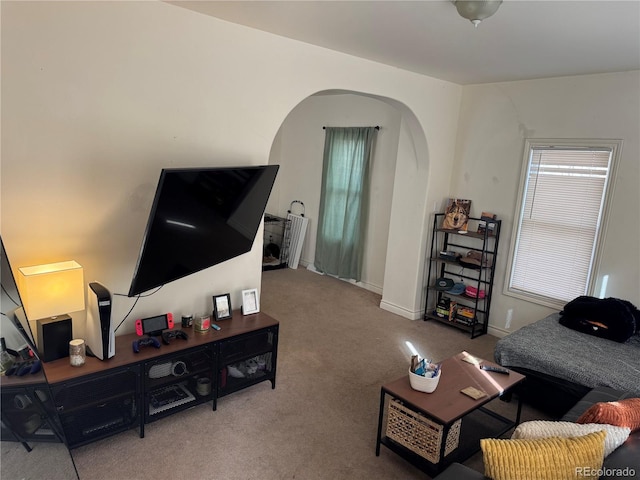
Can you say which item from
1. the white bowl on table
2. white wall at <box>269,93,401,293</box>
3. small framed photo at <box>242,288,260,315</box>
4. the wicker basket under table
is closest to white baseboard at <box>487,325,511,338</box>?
white wall at <box>269,93,401,293</box>

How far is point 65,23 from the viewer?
2213 mm

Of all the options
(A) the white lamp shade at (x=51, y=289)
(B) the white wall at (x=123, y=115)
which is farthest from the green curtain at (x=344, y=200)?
(A) the white lamp shade at (x=51, y=289)

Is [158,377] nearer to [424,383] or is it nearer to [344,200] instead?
[424,383]

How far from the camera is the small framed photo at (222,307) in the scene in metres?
3.01

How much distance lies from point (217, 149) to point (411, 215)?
2.37m

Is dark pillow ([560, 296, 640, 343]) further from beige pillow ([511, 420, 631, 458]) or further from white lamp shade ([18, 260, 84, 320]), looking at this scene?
white lamp shade ([18, 260, 84, 320])

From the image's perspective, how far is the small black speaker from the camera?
2.30 metres

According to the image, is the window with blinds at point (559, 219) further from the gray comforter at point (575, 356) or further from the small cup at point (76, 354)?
the small cup at point (76, 354)

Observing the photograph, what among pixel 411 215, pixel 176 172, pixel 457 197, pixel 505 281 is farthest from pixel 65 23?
pixel 505 281

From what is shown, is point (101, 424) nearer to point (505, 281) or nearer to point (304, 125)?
point (505, 281)

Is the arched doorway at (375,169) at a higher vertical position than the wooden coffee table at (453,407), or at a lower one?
higher

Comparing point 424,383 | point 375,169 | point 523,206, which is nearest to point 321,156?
point 375,169

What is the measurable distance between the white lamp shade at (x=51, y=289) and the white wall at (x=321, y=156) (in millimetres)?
3754

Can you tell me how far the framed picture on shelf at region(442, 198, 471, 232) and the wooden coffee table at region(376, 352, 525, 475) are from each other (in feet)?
6.00
